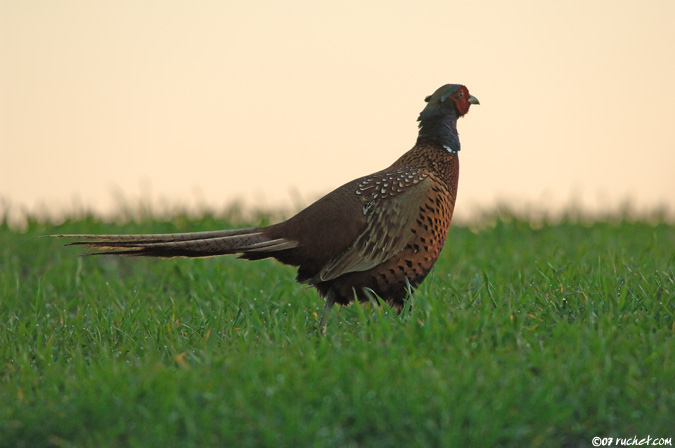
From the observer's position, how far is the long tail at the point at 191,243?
15.7 feet

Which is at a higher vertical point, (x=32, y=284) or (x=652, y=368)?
(x=32, y=284)

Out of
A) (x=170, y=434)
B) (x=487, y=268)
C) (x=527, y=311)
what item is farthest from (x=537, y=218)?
(x=170, y=434)

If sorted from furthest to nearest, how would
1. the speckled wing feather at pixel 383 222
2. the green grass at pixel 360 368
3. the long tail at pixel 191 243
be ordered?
the speckled wing feather at pixel 383 222 → the long tail at pixel 191 243 → the green grass at pixel 360 368

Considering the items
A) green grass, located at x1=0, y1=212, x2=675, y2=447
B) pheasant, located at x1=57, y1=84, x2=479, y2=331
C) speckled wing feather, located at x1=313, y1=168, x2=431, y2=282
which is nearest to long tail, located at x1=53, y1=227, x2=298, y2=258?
pheasant, located at x1=57, y1=84, x2=479, y2=331

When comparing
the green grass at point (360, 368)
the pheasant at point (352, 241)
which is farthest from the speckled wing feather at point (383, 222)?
the green grass at point (360, 368)

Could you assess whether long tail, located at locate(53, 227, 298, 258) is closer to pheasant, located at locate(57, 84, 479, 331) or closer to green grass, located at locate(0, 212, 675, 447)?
pheasant, located at locate(57, 84, 479, 331)

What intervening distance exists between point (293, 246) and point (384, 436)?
1.75 metres

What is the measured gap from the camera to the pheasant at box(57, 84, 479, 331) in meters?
4.89

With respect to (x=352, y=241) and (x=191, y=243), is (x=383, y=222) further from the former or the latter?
(x=191, y=243)

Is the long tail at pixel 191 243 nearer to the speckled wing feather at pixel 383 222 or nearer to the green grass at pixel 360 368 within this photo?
the speckled wing feather at pixel 383 222

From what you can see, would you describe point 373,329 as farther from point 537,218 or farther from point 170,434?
point 537,218

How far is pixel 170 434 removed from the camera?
3.44 metres

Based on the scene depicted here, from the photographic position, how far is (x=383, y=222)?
4.95m

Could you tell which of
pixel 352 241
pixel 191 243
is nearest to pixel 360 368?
pixel 352 241
